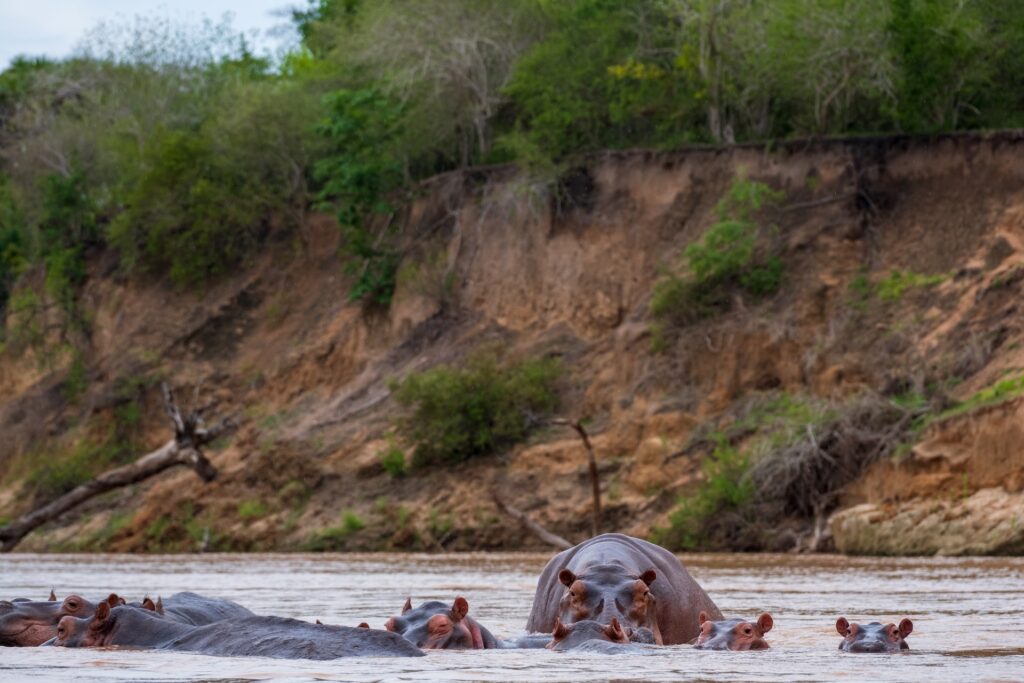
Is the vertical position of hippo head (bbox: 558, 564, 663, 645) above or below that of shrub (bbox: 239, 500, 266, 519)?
above

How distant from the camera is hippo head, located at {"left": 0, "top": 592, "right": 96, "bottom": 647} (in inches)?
380

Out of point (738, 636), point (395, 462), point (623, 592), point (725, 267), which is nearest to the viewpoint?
point (738, 636)

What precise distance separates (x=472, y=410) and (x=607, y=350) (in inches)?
139

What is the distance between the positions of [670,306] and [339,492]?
807 centimetres

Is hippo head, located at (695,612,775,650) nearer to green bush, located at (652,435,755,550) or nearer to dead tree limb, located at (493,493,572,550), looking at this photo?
green bush, located at (652,435,755,550)

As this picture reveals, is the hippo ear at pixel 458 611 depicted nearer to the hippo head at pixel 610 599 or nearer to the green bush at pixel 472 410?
the hippo head at pixel 610 599

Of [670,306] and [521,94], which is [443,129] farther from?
[670,306]

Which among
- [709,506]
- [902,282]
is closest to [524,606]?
[709,506]

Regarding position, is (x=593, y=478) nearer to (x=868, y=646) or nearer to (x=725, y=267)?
(x=725, y=267)

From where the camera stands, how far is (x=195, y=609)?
10.8 m

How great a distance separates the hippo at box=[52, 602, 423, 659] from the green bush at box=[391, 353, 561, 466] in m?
25.8

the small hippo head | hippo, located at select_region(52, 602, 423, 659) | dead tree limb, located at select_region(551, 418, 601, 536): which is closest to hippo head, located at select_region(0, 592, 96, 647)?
hippo, located at select_region(52, 602, 423, 659)

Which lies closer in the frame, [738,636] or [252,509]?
[738,636]

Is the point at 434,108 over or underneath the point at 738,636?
over
